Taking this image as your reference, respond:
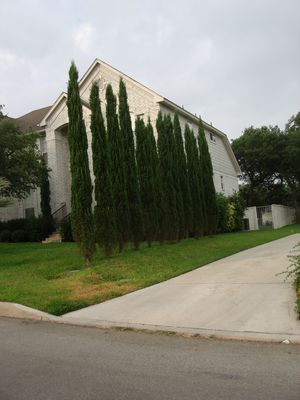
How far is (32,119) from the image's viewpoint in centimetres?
3428

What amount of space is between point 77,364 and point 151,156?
49.0 feet

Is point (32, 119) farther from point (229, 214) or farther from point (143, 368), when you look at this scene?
point (143, 368)

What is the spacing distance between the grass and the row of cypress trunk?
1.32m

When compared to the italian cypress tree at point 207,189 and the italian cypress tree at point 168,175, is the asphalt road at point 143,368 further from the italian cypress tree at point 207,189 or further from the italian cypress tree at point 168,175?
the italian cypress tree at point 207,189

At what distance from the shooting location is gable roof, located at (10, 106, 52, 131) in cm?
3251

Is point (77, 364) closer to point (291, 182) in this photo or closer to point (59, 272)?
point (59, 272)

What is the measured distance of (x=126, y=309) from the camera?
8.77 meters

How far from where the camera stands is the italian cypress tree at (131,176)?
17.8 meters

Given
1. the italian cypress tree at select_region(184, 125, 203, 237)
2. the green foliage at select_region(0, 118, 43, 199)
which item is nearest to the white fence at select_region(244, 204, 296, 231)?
the italian cypress tree at select_region(184, 125, 203, 237)

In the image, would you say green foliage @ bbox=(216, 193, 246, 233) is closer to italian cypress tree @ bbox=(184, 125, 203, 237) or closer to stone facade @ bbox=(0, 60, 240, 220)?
stone facade @ bbox=(0, 60, 240, 220)

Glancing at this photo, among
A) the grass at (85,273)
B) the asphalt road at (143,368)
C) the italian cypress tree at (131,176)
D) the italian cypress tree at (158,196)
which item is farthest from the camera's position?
the italian cypress tree at (158,196)

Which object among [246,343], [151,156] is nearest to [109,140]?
[151,156]

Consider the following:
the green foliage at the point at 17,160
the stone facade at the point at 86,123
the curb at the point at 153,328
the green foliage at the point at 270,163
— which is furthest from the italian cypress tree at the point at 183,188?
the green foliage at the point at 270,163

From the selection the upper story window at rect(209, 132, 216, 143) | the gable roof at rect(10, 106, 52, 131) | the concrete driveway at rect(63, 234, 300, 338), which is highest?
the gable roof at rect(10, 106, 52, 131)
